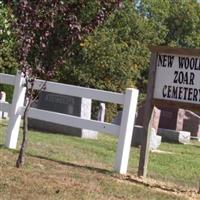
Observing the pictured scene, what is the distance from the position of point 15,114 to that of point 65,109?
28.3 ft

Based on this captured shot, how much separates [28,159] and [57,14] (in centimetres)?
252

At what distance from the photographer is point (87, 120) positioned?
10914mm

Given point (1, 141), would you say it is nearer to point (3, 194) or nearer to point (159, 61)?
point (159, 61)

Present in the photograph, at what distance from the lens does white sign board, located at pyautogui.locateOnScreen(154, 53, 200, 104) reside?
9734mm

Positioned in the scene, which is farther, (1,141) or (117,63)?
(117,63)

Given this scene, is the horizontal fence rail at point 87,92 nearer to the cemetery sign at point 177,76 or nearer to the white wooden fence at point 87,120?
the white wooden fence at point 87,120

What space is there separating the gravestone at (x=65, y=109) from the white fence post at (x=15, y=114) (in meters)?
6.67

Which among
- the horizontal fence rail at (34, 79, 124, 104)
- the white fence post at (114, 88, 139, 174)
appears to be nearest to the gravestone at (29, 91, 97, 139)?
the horizontal fence rail at (34, 79, 124, 104)

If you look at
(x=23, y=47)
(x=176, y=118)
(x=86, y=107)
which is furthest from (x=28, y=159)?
(x=176, y=118)

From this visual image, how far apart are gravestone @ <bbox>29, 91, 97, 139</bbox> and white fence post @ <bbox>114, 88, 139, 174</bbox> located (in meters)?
8.00

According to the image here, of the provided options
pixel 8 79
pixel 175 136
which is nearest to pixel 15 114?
pixel 8 79

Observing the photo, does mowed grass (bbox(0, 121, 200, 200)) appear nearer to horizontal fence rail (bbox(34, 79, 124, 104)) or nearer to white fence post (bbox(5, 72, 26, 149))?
white fence post (bbox(5, 72, 26, 149))

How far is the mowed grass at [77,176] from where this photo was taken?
8.05 m

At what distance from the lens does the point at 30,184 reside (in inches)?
325
